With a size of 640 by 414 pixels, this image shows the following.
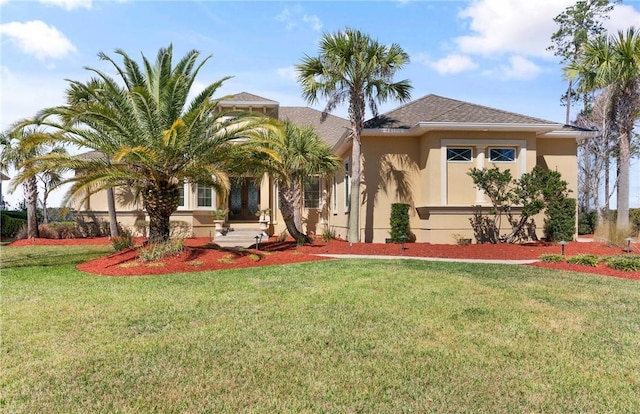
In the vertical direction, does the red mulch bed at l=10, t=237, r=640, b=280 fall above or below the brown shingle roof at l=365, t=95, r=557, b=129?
below

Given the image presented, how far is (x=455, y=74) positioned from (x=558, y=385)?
14.9 meters

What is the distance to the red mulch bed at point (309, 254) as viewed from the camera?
976cm

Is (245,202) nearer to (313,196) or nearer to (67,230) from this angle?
(313,196)

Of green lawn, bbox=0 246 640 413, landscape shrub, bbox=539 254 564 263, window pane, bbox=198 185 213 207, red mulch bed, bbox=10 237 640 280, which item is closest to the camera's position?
green lawn, bbox=0 246 640 413

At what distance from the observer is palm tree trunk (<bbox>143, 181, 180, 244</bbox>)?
11.0m

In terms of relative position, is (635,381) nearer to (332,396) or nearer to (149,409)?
(332,396)

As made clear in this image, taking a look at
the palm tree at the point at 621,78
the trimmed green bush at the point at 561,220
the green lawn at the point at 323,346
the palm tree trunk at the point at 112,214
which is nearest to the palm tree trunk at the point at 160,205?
the green lawn at the point at 323,346

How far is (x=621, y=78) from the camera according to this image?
1517 centimetres

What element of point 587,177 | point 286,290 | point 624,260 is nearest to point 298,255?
point 286,290

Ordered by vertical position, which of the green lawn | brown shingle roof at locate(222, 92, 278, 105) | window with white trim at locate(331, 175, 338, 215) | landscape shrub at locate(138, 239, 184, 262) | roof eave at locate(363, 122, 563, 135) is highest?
brown shingle roof at locate(222, 92, 278, 105)

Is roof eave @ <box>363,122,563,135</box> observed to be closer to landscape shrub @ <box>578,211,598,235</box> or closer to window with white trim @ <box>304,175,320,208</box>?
window with white trim @ <box>304,175,320,208</box>

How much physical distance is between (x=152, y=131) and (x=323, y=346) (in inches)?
316

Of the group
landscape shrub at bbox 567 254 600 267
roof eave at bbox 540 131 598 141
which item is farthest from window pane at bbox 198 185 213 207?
landscape shrub at bbox 567 254 600 267

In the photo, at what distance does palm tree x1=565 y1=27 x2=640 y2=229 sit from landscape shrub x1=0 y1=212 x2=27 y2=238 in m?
27.3
